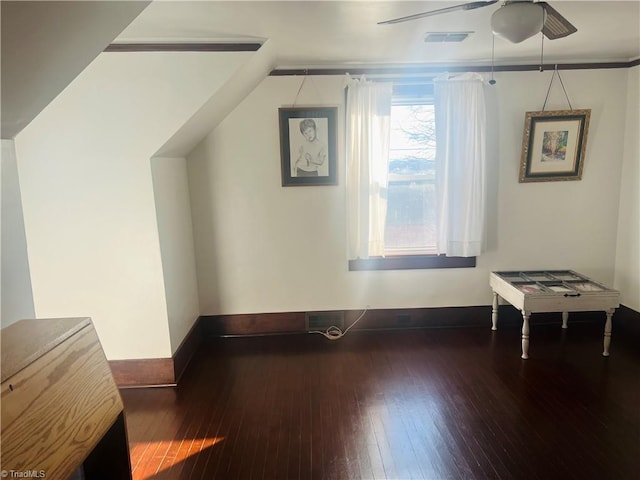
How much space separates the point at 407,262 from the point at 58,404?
2.83 metres

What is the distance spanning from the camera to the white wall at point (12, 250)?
133cm

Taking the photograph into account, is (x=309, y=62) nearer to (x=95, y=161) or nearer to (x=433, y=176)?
(x=433, y=176)

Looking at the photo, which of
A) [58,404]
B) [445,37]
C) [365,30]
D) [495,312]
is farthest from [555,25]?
[58,404]

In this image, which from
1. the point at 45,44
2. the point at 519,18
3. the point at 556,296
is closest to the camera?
the point at 45,44

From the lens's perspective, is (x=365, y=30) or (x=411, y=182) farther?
(x=411, y=182)

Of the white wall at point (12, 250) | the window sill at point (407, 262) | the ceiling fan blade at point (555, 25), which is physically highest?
the ceiling fan blade at point (555, 25)

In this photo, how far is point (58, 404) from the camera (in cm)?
108

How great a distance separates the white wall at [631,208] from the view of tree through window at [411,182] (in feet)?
5.30

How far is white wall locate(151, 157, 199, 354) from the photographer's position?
267 cm

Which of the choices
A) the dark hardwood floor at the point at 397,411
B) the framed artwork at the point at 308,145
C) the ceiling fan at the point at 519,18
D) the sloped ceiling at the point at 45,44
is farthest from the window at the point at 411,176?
the sloped ceiling at the point at 45,44

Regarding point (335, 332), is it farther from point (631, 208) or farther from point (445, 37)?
point (631, 208)

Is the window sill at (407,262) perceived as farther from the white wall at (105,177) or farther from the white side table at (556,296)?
the white wall at (105,177)

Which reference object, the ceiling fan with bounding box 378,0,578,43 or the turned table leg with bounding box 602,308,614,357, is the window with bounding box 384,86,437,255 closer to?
the turned table leg with bounding box 602,308,614,357

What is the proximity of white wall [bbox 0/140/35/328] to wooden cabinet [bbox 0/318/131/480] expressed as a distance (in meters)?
0.12
